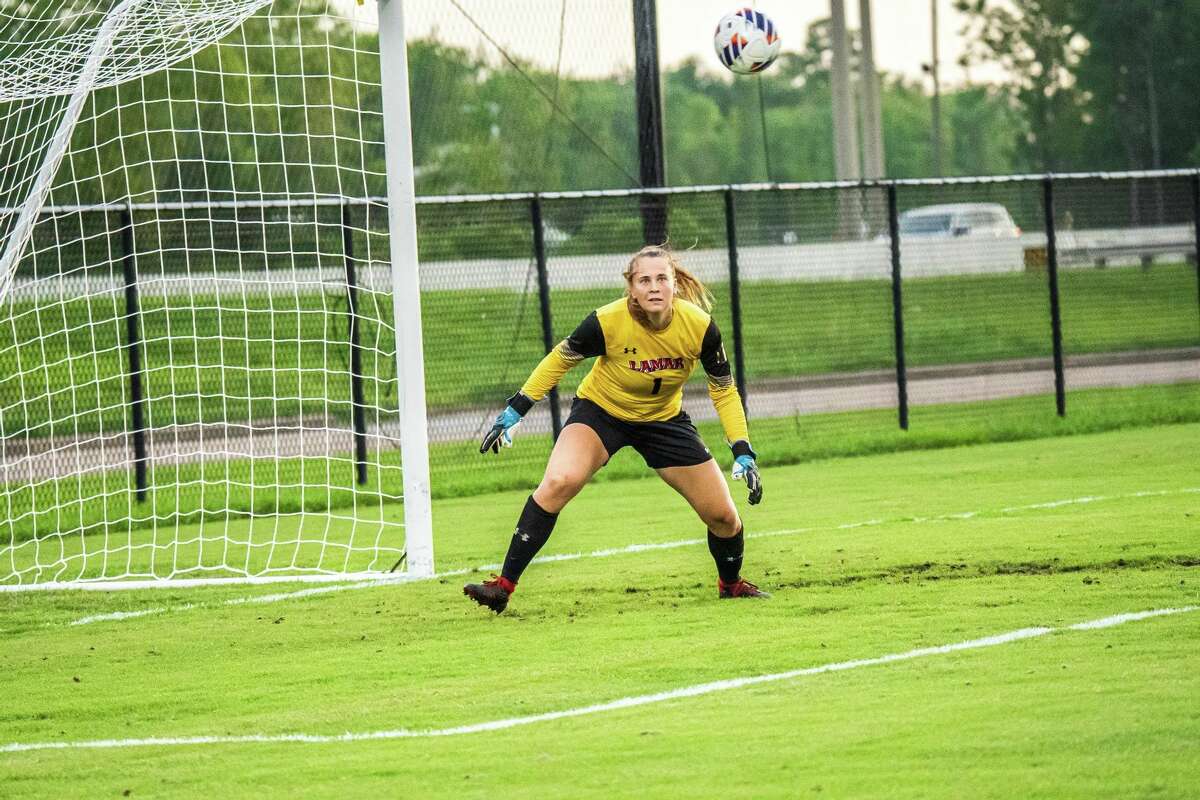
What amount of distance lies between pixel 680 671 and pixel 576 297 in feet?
35.7

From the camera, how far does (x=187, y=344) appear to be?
14.0 meters

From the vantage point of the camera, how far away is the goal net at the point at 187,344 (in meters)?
9.54

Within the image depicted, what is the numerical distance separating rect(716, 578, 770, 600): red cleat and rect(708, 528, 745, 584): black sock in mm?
29

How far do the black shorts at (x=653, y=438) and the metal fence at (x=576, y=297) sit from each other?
6.03 feet

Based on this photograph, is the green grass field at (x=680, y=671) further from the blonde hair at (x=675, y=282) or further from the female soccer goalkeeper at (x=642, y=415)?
the blonde hair at (x=675, y=282)

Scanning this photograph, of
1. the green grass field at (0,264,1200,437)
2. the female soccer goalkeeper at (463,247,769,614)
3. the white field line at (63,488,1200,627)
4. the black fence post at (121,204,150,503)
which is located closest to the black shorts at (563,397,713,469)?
the female soccer goalkeeper at (463,247,769,614)

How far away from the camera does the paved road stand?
13.3 metres

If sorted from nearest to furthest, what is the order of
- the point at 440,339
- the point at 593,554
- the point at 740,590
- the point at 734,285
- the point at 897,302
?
the point at 740,590 → the point at 593,554 → the point at 734,285 → the point at 897,302 → the point at 440,339

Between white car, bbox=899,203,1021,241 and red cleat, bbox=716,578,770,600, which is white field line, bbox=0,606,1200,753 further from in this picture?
white car, bbox=899,203,1021,241

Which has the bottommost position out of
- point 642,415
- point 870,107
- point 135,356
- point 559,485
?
point 559,485

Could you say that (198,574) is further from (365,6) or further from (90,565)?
(365,6)

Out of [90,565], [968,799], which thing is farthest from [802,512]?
[968,799]

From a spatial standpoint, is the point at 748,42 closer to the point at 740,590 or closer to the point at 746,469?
the point at 746,469

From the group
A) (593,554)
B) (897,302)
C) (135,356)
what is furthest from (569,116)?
(593,554)
